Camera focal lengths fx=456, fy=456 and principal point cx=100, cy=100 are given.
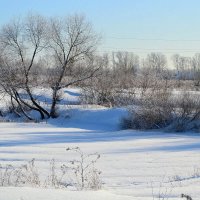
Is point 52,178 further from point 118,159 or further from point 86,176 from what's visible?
point 118,159

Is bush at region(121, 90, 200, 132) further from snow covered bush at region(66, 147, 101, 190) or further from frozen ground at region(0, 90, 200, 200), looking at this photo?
snow covered bush at region(66, 147, 101, 190)

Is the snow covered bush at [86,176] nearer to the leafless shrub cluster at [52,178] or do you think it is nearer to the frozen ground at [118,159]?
the leafless shrub cluster at [52,178]

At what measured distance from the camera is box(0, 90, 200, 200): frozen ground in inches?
223

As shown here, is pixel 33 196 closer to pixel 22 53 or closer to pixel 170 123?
pixel 170 123

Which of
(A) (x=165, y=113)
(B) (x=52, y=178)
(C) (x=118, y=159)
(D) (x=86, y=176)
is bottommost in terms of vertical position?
(C) (x=118, y=159)

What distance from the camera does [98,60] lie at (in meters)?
36.2

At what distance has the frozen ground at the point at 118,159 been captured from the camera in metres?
5.66

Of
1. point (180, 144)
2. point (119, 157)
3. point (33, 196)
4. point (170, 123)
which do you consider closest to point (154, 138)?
point (180, 144)

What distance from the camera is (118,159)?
49.4 feet

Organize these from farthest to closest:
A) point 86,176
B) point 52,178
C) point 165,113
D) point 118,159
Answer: point 165,113
point 118,159
point 86,176
point 52,178

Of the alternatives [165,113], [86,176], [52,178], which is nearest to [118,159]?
[86,176]

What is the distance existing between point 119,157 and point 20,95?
2068cm

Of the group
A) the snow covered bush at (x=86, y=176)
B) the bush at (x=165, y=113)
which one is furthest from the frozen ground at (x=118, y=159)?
the bush at (x=165, y=113)

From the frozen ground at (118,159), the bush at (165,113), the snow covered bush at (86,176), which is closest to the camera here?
the frozen ground at (118,159)
